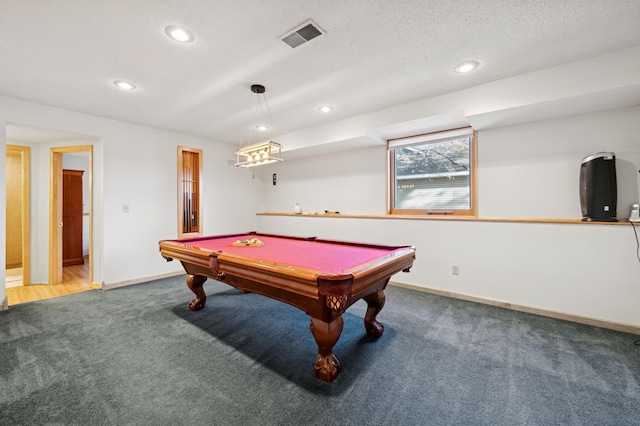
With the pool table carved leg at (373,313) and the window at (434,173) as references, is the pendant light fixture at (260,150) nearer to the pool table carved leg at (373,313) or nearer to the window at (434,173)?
the pool table carved leg at (373,313)

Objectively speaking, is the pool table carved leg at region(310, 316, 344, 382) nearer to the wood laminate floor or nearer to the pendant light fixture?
the pendant light fixture

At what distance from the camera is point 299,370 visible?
6.31 feet

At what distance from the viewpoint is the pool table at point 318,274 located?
5.30 feet

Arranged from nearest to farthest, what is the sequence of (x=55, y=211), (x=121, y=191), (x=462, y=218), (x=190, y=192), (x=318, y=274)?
(x=318, y=274) < (x=462, y=218) < (x=121, y=191) < (x=55, y=211) < (x=190, y=192)

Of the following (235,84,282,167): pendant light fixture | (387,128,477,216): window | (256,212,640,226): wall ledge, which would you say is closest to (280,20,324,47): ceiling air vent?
(235,84,282,167): pendant light fixture

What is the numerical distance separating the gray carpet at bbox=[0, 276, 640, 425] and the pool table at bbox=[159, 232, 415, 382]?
280mm

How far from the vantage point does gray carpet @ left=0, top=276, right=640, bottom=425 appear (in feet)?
4.99

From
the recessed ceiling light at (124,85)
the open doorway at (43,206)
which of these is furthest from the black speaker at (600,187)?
the open doorway at (43,206)

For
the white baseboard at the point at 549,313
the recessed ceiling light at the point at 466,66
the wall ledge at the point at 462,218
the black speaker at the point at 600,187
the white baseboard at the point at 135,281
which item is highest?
the recessed ceiling light at the point at 466,66

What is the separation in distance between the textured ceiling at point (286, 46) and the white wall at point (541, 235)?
2.87 ft

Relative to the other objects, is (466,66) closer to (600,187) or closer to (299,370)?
(600,187)

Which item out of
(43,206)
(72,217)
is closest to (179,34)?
(43,206)

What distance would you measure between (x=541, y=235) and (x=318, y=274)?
275 cm

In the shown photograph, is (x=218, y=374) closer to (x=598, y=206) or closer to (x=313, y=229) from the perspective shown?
(x=313, y=229)
